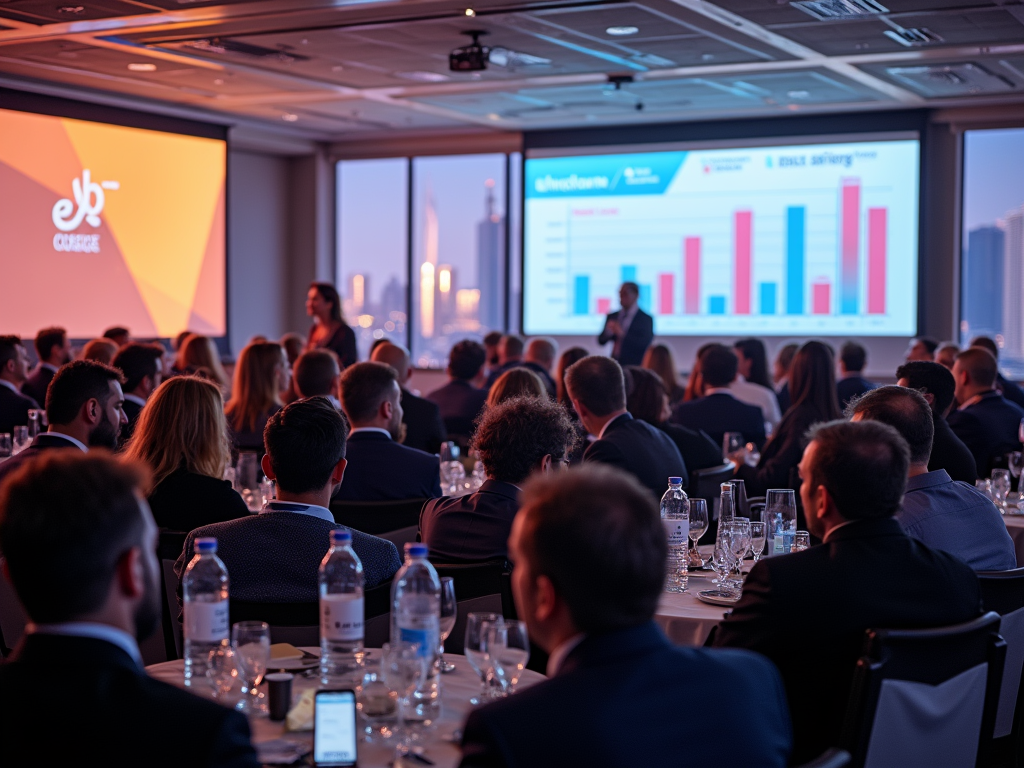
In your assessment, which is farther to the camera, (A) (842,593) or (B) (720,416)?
(B) (720,416)

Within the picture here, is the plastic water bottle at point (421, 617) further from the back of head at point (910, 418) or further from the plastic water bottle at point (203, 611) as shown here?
the back of head at point (910, 418)

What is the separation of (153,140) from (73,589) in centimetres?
1085

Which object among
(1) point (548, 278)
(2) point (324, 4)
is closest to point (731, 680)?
(2) point (324, 4)

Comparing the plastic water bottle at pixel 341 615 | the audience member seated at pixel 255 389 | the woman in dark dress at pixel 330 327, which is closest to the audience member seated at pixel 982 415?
the audience member seated at pixel 255 389

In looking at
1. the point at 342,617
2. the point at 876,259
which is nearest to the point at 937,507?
the point at 342,617

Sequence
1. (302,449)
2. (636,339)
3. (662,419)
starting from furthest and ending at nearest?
(636,339) → (662,419) → (302,449)

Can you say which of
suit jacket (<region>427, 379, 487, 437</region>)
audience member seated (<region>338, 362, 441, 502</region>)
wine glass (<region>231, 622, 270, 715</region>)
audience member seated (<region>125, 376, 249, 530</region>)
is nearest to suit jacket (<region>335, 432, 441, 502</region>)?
audience member seated (<region>338, 362, 441, 502</region>)

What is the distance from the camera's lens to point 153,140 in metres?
11.5

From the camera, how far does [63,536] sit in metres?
1.51

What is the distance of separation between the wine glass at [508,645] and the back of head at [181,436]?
Answer: 6.37ft

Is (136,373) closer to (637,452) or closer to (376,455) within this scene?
(376,455)

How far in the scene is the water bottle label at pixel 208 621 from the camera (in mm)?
2260

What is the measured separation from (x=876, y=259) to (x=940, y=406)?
694 centimetres

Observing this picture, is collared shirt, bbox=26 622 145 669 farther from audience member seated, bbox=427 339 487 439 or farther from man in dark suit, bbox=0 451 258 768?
audience member seated, bbox=427 339 487 439
